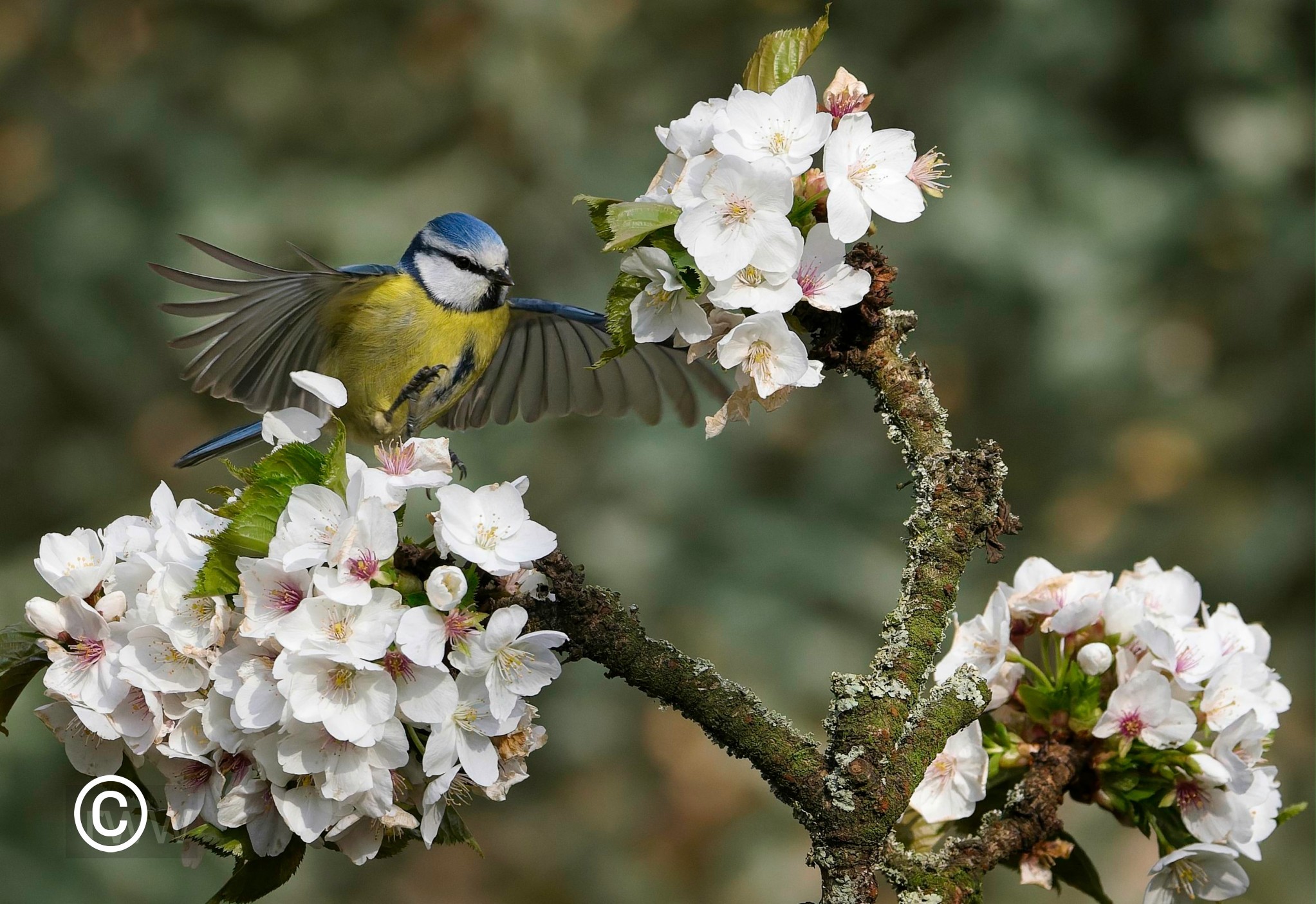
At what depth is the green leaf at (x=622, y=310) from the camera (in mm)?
1183

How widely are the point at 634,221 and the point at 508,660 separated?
44cm

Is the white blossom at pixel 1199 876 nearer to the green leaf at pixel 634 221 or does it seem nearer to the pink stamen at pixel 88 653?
the green leaf at pixel 634 221

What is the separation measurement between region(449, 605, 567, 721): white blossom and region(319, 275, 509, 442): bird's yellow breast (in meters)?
1.05

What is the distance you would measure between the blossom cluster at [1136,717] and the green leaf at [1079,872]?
6cm

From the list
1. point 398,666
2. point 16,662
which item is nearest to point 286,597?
point 398,666

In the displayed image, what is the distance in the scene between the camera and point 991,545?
129cm

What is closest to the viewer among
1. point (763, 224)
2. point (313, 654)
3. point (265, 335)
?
point (313, 654)

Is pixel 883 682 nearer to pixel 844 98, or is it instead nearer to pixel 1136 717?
pixel 1136 717

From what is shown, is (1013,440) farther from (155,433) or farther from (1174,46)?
(155,433)

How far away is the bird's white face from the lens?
7.10 feet

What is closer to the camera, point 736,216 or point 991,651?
point 736,216

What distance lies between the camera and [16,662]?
1.23 metres

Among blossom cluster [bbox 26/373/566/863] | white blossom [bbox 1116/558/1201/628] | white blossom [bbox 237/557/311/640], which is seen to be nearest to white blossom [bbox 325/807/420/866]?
blossom cluster [bbox 26/373/566/863]

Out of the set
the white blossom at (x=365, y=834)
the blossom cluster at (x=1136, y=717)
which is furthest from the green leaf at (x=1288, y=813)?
the white blossom at (x=365, y=834)
